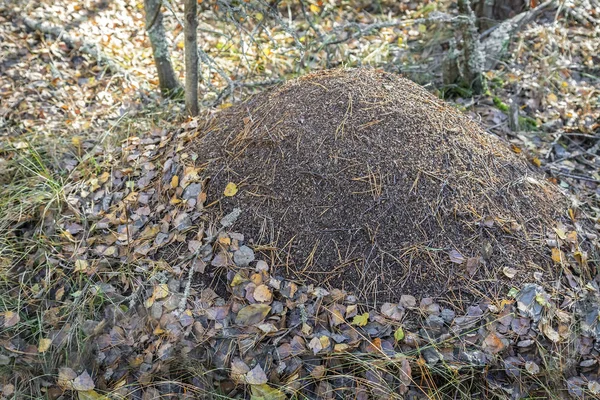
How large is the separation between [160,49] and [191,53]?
2.65 feet

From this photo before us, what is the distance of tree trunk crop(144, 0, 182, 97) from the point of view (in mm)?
4016

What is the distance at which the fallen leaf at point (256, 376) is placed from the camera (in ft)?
7.84

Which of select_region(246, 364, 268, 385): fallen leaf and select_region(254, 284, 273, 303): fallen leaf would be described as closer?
select_region(246, 364, 268, 385): fallen leaf

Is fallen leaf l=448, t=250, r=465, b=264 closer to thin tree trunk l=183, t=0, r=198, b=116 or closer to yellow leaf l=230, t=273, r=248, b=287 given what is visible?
yellow leaf l=230, t=273, r=248, b=287

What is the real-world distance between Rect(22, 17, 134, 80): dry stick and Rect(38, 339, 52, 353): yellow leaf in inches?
113

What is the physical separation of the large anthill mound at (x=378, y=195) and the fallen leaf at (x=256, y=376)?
498 millimetres

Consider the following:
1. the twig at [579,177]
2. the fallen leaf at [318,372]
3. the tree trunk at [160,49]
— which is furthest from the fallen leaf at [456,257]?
the tree trunk at [160,49]

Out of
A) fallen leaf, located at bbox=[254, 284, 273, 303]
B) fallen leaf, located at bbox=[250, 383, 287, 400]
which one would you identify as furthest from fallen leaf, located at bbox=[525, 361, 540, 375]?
fallen leaf, located at bbox=[254, 284, 273, 303]

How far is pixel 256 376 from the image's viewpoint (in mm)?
2404

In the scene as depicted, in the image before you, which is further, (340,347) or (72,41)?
(72,41)

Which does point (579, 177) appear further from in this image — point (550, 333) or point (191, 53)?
point (191, 53)

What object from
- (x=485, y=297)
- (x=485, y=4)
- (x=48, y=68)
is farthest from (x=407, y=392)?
(x=48, y=68)

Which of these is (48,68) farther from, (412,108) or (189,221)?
(412,108)

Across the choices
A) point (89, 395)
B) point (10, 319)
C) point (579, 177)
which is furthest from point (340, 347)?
point (579, 177)
